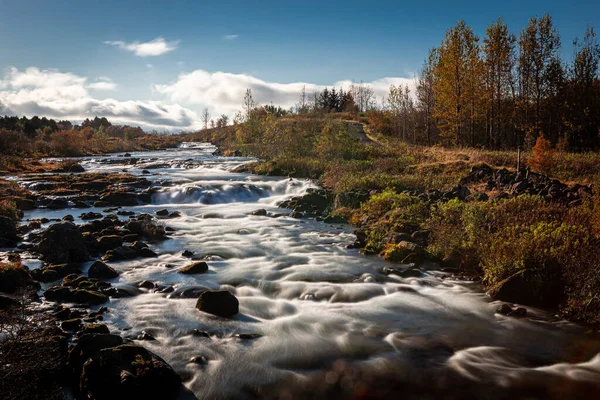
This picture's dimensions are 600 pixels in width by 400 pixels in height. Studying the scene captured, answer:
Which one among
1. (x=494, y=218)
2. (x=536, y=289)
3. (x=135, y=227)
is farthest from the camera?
(x=135, y=227)

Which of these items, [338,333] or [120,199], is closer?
[338,333]

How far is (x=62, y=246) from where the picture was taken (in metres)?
12.0

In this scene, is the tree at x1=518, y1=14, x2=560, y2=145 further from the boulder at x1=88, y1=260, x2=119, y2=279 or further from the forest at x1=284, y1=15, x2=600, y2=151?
the boulder at x1=88, y1=260, x2=119, y2=279

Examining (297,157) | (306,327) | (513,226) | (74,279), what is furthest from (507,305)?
(297,157)

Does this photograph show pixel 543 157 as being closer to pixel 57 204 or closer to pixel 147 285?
pixel 147 285

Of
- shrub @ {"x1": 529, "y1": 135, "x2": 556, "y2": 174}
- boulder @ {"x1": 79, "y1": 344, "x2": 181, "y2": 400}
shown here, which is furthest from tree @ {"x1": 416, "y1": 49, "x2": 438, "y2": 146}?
boulder @ {"x1": 79, "y1": 344, "x2": 181, "y2": 400}

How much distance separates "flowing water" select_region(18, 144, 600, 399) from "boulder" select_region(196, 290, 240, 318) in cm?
18

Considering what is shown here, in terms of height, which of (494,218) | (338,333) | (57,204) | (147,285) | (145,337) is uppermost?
(494,218)

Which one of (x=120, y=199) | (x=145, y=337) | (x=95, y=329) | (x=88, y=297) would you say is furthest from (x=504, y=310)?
(x=120, y=199)

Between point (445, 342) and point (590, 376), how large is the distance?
2224mm

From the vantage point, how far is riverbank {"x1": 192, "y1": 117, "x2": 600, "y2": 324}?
8805mm

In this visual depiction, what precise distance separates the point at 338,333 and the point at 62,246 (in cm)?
897

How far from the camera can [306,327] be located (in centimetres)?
838

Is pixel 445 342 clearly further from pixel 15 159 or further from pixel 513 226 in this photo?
pixel 15 159
